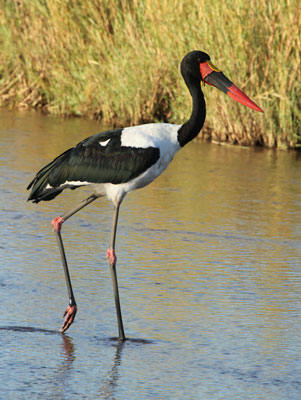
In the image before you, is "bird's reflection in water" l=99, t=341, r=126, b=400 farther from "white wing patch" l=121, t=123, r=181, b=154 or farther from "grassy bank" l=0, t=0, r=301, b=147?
"grassy bank" l=0, t=0, r=301, b=147

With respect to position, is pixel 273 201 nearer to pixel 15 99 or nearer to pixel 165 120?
pixel 165 120

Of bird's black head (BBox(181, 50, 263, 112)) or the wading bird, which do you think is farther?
bird's black head (BBox(181, 50, 263, 112))

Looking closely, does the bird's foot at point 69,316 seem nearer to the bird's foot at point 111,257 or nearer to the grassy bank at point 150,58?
the bird's foot at point 111,257

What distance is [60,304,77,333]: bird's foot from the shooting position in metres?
4.59

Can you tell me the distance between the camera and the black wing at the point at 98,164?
4.96 m

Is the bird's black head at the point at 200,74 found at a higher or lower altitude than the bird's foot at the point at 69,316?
higher

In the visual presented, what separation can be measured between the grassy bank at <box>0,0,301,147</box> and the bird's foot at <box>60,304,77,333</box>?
16.7ft

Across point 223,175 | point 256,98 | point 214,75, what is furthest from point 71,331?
point 256,98

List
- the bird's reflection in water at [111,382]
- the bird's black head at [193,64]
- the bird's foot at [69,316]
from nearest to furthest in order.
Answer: the bird's reflection in water at [111,382] → the bird's foot at [69,316] → the bird's black head at [193,64]

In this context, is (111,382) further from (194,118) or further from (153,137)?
(194,118)

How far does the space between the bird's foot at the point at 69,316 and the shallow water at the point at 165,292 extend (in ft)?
0.14

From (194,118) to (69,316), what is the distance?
121 centimetres

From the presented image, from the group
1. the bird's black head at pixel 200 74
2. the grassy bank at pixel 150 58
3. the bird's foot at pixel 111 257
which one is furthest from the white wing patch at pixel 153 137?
the grassy bank at pixel 150 58

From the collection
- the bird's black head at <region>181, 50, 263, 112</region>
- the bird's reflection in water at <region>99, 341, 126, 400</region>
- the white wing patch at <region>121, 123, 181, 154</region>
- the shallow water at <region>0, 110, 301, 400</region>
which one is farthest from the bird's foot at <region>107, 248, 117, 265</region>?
the bird's black head at <region>181, 50, 263, 112</region>
